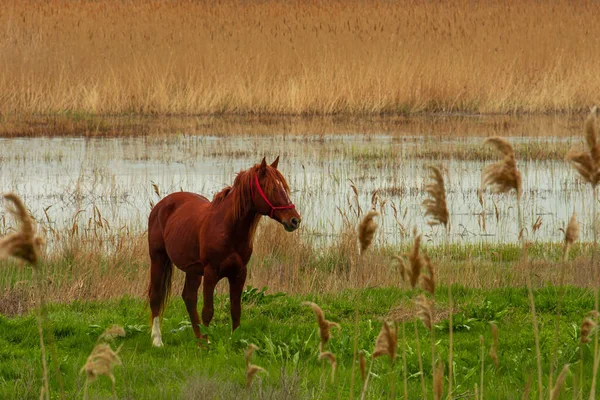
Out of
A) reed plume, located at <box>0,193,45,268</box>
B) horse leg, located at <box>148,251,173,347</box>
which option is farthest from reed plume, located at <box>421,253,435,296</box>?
horse leg, located at <box>148,251,173,347</box>

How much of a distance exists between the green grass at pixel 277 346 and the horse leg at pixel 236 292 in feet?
0.34

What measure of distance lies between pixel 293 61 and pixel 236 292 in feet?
55.6

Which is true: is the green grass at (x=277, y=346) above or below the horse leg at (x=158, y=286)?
below

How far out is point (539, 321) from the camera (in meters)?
7.35

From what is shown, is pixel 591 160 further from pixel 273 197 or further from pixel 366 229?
pixel 273 197

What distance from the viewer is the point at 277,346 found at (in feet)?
20.9

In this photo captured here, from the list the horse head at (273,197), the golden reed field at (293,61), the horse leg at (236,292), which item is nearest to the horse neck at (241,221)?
the horse head at (273,197)

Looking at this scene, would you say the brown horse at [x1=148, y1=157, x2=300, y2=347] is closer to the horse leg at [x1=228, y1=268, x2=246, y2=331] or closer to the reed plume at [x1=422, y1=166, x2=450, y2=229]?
the horse leg at [x1=228, y1=268, x2=246, y2=331]

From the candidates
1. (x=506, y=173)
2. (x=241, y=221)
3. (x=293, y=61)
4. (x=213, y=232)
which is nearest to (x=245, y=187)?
(x=241, y=221)

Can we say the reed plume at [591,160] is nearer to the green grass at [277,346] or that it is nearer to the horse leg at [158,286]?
the green grass at [277,346]

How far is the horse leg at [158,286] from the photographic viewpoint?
22.1ft

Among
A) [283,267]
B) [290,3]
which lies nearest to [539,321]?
[283,267]

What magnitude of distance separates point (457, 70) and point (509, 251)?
12673mm

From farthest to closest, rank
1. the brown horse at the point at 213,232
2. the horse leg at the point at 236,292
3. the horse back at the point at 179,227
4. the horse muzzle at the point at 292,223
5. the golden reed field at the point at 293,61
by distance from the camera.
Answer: the golden reed field at the point at 293,61 → the horse back at the point at 179,227 → the horse leg at the point at 236,292 → the brown horse at the point at 213,232 → the horse muzzle at the point at 292,223
